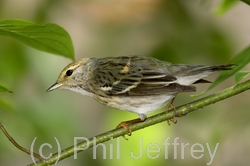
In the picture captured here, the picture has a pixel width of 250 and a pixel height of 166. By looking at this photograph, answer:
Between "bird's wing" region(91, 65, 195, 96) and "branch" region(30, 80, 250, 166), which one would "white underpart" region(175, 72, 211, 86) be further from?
"branch" region(30, 80, 250, 166)

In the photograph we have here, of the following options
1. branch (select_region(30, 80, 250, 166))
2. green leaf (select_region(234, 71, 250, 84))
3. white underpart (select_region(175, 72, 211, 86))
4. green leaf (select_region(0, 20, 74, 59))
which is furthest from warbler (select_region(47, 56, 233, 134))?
green leaf (select_region(0, 20, 74, 59))

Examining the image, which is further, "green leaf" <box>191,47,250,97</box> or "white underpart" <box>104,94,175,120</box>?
"white underpart" <box>104,94,175,120</box>

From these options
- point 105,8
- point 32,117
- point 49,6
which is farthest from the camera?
point 105,8

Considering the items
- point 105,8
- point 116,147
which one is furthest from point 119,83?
point 105,8

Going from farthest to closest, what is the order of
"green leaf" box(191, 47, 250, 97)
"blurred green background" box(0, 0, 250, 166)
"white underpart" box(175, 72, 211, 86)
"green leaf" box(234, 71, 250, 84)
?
"blurred green background" box(0, 0, 250, 166)
"white underpart" box(175, 72, 211, 86)
"green leaf" box(191, 47, 250, 97)
"green leaf" box(234, 71, 250, 84)

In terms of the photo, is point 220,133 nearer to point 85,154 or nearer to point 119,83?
point 119,83

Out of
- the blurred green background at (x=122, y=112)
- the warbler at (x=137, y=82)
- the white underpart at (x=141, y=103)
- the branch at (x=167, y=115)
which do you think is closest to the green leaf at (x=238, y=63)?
the branch at (x=167, y=115)

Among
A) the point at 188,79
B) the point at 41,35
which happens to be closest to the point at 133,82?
the point at 188,79
